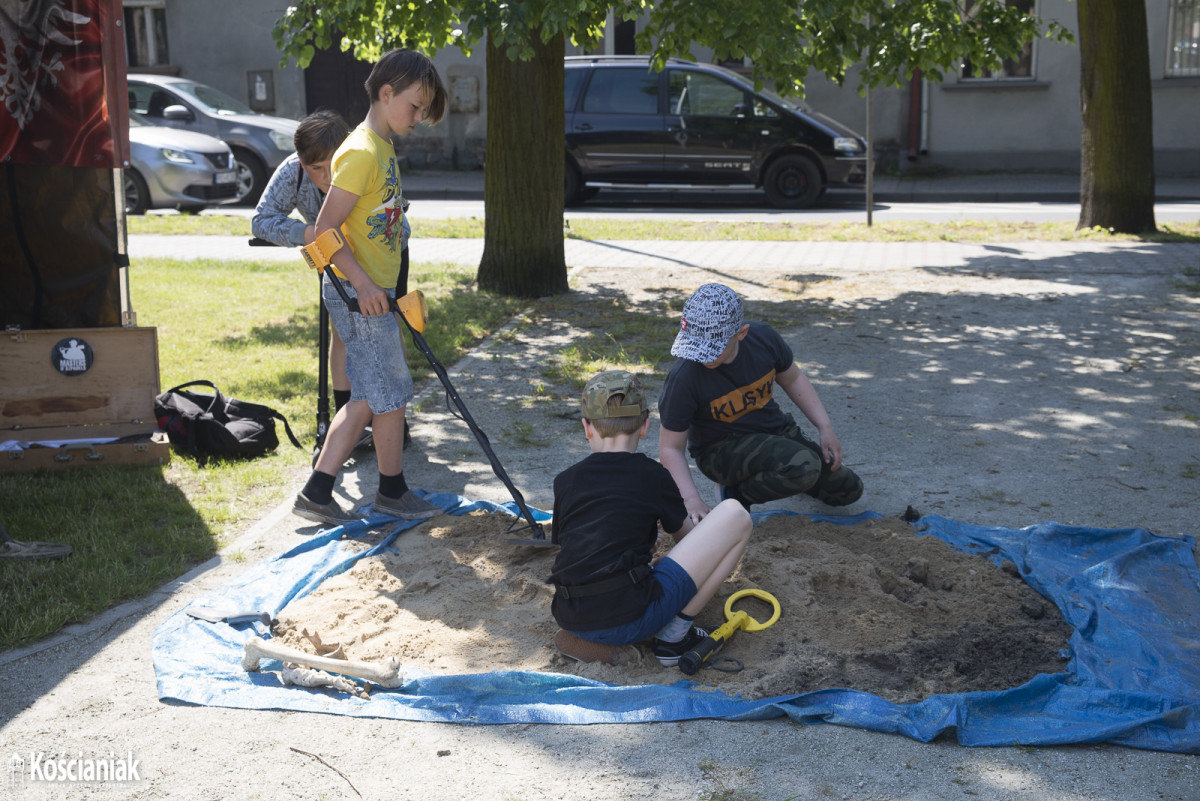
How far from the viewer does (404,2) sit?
25.4 feet

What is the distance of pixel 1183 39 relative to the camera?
19859 mm

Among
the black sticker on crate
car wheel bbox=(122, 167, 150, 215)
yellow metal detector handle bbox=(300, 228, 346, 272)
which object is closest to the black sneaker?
yellow metal detector handle bbox=(300, 228, 346, 272)

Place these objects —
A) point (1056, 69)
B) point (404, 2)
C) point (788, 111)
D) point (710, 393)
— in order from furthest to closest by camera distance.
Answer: point (1056, 69)
point (788, 111)
point (404, 2)
point (710, 393)

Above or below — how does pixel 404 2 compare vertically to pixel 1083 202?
above

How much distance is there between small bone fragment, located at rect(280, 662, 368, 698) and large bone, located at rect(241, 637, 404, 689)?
0.07 ft

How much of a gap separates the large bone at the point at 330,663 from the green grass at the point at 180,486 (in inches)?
33.4

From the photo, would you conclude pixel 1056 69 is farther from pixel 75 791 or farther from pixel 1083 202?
pixel 75 791

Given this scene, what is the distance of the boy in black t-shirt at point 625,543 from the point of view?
3.36 metres

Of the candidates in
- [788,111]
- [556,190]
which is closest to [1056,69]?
[788,111]

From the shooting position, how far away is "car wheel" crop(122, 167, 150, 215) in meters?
14.8

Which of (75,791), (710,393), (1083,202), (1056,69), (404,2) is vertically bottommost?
(75,791)

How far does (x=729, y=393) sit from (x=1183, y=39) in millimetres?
19365

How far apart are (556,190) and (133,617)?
6364mm

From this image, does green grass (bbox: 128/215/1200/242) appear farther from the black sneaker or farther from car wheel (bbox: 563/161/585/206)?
the black sneaker
